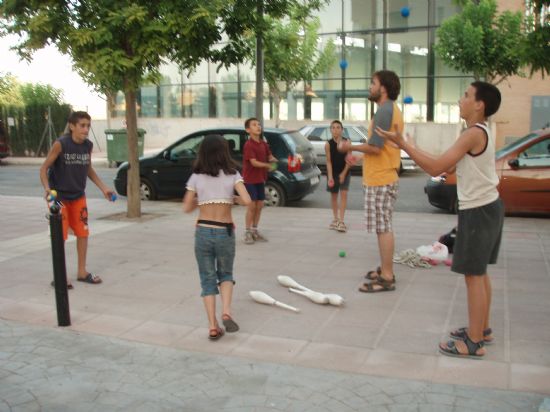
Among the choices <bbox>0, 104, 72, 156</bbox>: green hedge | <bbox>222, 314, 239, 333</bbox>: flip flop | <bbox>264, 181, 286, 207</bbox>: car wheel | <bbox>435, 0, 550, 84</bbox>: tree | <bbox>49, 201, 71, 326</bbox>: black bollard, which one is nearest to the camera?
<bbox>222, 314, 239, 333</bbox>: flip flop

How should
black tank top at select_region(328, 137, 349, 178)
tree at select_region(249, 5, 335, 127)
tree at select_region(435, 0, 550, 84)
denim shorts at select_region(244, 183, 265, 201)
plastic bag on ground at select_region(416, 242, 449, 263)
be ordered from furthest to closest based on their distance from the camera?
tree at select_region(249, 5, 335, 127)
tree at select_region(435, 0, 550, 84)
black tank top at select_region(328, 137, 349, 178)
denim shorts at select_region(244, 183, 265, 201)
plastic bag on ground at select_region(416, 242, 449, 263)

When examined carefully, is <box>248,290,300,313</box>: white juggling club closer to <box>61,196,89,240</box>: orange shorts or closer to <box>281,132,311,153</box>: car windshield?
<box>61,196,89,240</box>: orange shorts

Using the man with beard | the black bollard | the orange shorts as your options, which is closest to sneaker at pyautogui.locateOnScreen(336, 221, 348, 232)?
the man with beard

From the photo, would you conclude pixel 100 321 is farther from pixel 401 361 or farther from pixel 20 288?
pixel 401 361

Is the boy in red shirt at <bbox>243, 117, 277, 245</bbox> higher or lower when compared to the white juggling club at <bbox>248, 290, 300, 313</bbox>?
higher

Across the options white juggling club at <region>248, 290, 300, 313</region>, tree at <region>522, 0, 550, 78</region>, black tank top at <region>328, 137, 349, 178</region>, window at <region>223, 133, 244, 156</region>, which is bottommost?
white juggling club at <region>248, 290, 300, 313</region>

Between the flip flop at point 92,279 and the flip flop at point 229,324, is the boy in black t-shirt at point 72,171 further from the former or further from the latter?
the flip flop at point 229,324

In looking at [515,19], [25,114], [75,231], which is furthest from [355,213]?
[25,114]

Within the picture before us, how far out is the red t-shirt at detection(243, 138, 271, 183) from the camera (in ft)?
26.7

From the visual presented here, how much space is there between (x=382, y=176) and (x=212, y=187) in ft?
6.30

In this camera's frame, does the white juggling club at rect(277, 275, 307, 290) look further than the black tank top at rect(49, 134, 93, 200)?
No

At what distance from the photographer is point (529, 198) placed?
33.1ft

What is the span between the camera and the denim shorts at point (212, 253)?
4684mm

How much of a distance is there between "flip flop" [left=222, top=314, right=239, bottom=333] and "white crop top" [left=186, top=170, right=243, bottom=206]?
949 mm
